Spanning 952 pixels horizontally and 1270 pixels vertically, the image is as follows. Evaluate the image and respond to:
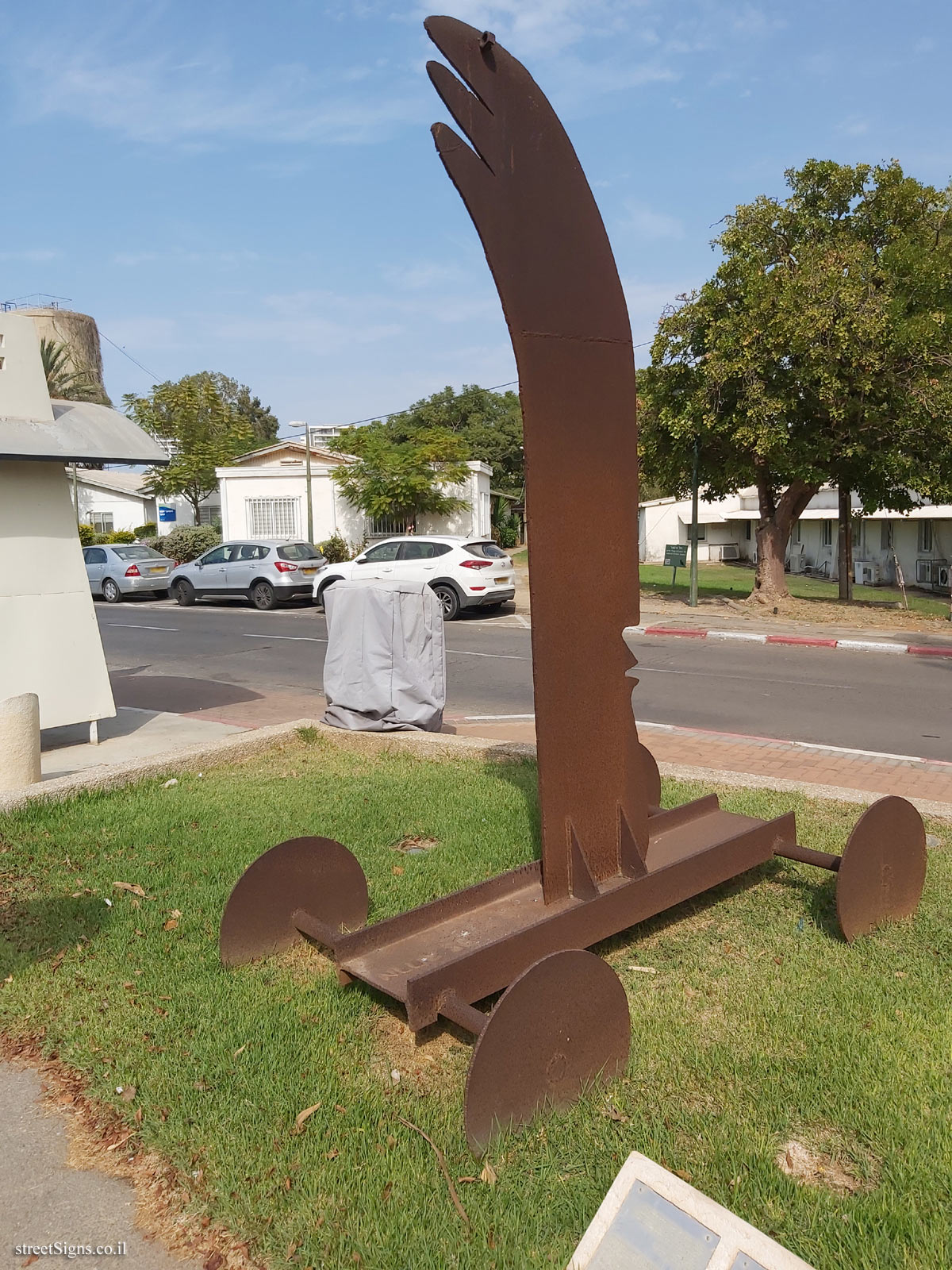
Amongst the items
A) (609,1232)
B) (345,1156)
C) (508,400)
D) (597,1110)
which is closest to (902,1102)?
(597,1110)

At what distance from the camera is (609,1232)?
2.18 metres

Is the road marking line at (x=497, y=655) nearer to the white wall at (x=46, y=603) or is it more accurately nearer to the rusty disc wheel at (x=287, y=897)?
the white wall at (x=46, y=603)

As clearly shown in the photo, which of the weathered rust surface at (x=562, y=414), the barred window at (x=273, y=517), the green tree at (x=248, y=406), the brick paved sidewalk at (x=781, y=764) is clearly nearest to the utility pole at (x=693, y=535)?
the brick paved sidewalk at (x=781, y=764)

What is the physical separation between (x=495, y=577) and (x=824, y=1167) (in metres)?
17.3

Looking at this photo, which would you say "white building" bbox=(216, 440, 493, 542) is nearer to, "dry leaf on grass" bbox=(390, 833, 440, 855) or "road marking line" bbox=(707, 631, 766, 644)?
"road marking line" bbox=(707, 631, 766, 644)

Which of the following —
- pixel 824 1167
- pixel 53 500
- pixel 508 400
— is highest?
pixel 508 400

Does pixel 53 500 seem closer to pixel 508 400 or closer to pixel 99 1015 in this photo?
pixel 99 1015

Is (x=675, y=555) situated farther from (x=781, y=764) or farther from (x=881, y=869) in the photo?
(x=881, y=869)

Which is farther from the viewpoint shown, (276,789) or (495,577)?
(495,577)

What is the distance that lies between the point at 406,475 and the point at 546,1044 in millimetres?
28326

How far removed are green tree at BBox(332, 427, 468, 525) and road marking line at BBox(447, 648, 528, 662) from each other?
52.2 ft

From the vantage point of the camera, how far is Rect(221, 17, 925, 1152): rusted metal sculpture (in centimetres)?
340

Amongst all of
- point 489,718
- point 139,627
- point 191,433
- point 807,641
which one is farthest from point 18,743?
point 191,433

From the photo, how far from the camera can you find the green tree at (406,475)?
30.5 metres
